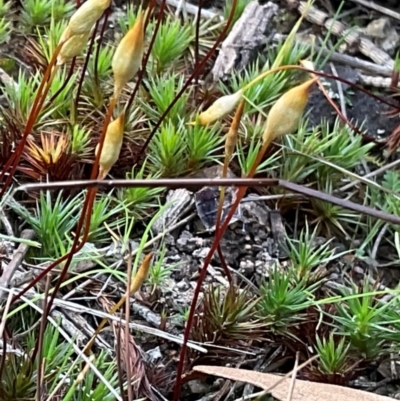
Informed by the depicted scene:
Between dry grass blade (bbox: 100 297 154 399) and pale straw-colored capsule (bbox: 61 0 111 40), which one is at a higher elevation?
pale straw-colored capsule (bbox: 61 0 111 40)

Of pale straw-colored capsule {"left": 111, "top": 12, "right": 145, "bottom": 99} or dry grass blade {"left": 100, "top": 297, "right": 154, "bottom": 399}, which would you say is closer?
pale straw-colored capsule {"left": 111, "top": 12, "right": 145, "bottom": 99}

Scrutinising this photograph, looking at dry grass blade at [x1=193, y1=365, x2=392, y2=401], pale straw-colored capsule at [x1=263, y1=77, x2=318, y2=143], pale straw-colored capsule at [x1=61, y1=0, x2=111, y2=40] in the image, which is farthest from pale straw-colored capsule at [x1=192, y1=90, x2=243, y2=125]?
dry grass blade at [x1=193, y1=365, x2=392, y2=401]

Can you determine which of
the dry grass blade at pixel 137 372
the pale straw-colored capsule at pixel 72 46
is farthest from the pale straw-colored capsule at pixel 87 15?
the dry grass blade at pixel 137 372

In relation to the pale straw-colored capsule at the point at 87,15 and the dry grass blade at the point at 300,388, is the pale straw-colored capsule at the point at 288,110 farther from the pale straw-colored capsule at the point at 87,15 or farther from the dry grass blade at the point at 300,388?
the dry grass blade at the point at 300,388

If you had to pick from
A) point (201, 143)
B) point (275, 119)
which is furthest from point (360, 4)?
point (275, 119)

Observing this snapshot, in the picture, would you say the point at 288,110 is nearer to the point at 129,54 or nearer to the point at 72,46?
the point at 129,54

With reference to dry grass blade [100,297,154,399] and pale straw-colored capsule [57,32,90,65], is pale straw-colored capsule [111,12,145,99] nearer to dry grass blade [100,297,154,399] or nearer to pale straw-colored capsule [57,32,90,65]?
pale straw-colored capsule [57,32,90,65]
